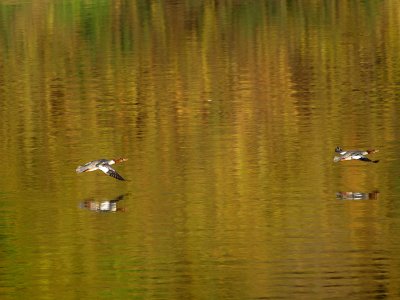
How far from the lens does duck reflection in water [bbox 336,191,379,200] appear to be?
2128cm

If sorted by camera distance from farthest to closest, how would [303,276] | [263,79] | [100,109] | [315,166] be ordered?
[263,79], [100,109], [315,166], [303,276]

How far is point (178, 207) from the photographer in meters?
21.0

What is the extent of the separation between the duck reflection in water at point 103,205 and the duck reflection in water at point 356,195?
9.55ft

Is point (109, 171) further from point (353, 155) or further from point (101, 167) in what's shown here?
point (353, 155)

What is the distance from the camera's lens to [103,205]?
70.4 ft

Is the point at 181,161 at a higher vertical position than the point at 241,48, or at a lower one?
lower

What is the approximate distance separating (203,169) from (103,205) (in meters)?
2.42

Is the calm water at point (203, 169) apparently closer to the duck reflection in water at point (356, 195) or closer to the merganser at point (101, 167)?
the duck reflection in water at point (356, 195)

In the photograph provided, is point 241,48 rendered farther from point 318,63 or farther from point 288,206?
point 288,206

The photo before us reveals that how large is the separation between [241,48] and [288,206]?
68.0 feet

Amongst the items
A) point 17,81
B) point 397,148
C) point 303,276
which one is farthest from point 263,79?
point 303,276

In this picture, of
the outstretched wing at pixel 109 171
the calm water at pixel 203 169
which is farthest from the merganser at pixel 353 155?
the outstretched wing at pixel 109 171

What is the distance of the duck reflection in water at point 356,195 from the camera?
21281 mm

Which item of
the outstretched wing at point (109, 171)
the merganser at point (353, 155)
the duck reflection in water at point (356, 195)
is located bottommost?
the duck reflection in water at point (356, 195)
